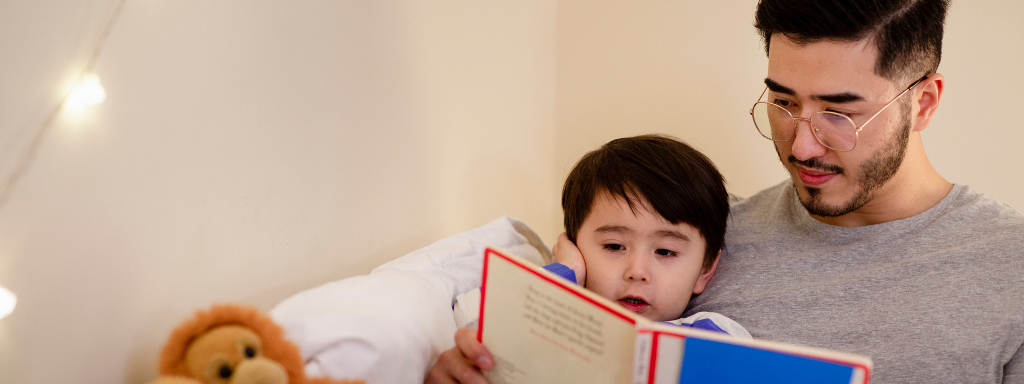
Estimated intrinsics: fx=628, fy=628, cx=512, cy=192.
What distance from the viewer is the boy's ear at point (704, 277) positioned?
146 centimetres

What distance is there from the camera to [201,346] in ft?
2.28

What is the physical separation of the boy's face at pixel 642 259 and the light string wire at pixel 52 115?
37.9 inches

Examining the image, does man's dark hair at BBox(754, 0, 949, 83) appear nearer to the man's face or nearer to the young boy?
the man's face

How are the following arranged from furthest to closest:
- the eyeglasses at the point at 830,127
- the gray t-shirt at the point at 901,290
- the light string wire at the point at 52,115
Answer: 1. the eyeglasses at the point at 830,127
2. the gray t-shirt at the point at 901,290
3. the light string wire at the point at 52,115

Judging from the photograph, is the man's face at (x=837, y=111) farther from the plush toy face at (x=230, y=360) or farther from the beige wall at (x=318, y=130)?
the plush toy face at (x=230, y=360)

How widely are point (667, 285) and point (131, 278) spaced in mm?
980

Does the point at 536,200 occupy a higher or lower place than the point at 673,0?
lower

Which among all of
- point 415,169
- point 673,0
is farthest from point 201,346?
point 673,0

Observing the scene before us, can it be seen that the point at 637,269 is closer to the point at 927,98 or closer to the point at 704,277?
the point at 704,277

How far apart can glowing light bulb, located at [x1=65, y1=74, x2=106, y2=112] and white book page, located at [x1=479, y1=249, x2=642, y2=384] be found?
52 centimetres

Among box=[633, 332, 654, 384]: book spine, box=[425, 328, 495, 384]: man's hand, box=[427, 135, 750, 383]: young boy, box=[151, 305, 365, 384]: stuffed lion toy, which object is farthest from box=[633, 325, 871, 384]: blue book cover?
box=[427, 135, 750, 383]: young boy

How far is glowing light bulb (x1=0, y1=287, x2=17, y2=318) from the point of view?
26.1 inches

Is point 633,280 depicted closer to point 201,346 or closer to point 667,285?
point 667,285

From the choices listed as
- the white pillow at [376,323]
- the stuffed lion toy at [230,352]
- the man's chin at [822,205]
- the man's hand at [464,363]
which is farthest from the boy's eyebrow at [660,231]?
the stuffed lion toy at [230,352]
